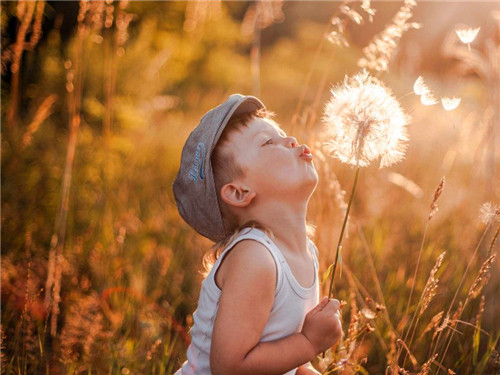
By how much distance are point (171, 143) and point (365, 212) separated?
1846 mm

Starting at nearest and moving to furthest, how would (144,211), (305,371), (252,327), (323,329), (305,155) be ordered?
(252,327) < (323,329) < (305,155) < (305,371) < (144,211)

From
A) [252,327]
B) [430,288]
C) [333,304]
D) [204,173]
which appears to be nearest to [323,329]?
[333,304]

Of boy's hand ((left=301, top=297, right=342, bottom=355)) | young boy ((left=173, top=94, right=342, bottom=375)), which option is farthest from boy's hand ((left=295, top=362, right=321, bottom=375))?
boy's hand ((left=301, top=297, right=342, bottom=355))

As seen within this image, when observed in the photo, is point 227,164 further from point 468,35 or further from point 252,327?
point 468,35

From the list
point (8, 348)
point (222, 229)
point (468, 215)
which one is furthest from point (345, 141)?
point (468, 215)

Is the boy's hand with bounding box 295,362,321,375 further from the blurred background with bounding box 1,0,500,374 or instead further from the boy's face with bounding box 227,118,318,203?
the boy's face with bounding box 227,118,318,203

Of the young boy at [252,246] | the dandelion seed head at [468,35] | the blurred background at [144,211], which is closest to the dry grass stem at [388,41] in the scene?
the blurred background at [144,211]

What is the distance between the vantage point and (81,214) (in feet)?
11.2

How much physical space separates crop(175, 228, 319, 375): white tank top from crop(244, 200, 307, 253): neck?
69mm

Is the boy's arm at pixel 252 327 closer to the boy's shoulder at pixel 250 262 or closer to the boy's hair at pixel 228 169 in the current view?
the boy's shoulder at pixel 250 262

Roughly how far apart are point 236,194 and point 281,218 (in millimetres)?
157

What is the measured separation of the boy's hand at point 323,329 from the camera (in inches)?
65.6

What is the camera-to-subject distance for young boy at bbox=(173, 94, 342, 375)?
1574 millimetres

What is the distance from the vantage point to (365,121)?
1616 mm
